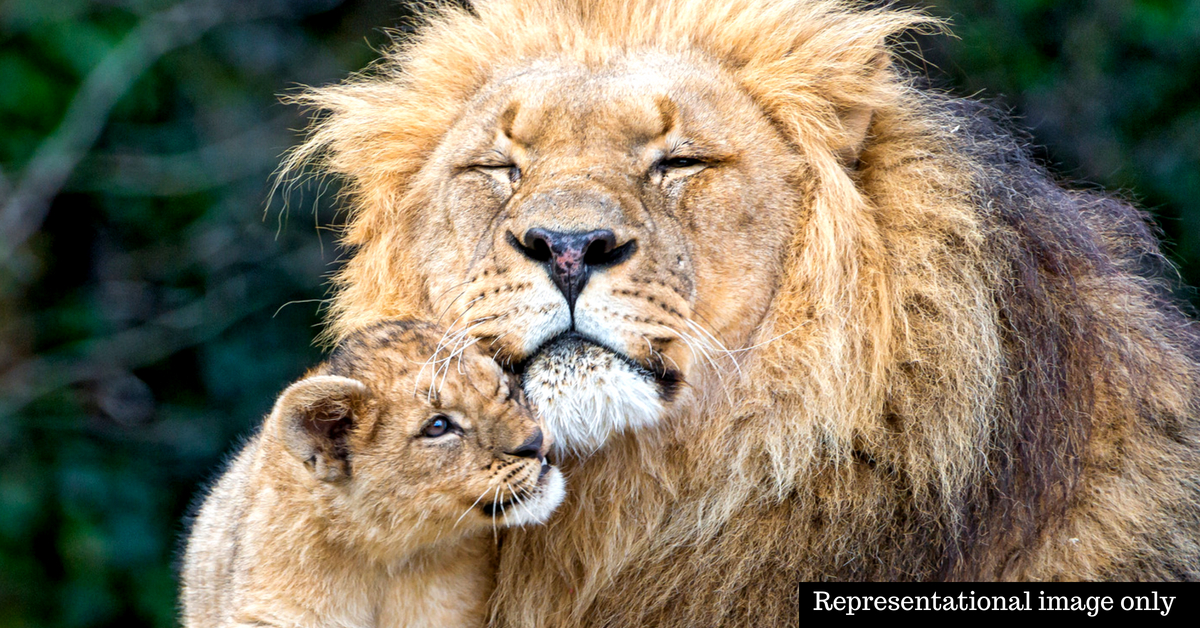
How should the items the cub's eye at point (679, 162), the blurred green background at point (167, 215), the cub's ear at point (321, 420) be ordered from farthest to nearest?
the blurred green background at point (167, 215) → the cub's eye at point (679, 162) → the cub's ear at point (321, 420)

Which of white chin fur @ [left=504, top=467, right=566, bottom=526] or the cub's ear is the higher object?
the cub's ear

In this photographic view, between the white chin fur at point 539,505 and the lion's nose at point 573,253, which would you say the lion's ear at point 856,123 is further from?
the white chin fur at point 539,505

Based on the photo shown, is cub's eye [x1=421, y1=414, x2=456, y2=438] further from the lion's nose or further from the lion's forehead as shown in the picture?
the lion's forehead

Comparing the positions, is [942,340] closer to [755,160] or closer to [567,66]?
[755,160]

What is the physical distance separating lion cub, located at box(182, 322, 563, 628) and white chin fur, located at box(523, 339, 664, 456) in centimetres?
4

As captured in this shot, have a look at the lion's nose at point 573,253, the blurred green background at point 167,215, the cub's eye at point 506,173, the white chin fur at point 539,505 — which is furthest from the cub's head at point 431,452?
the blurred green background at point 167,215

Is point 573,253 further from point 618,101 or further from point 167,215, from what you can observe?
point 167,215

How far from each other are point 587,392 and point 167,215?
2.84m

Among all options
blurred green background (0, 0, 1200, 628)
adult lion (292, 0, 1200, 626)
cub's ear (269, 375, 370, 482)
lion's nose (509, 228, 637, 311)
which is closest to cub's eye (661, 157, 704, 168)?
adult lion (292, 0, 1200, 626)

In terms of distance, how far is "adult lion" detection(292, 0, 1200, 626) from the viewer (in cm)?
178

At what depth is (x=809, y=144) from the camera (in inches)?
79.8

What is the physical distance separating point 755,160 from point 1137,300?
26.6 inches

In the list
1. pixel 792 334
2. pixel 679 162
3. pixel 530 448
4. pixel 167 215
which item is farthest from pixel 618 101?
pixel 167 215

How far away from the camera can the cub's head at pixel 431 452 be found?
173cm
